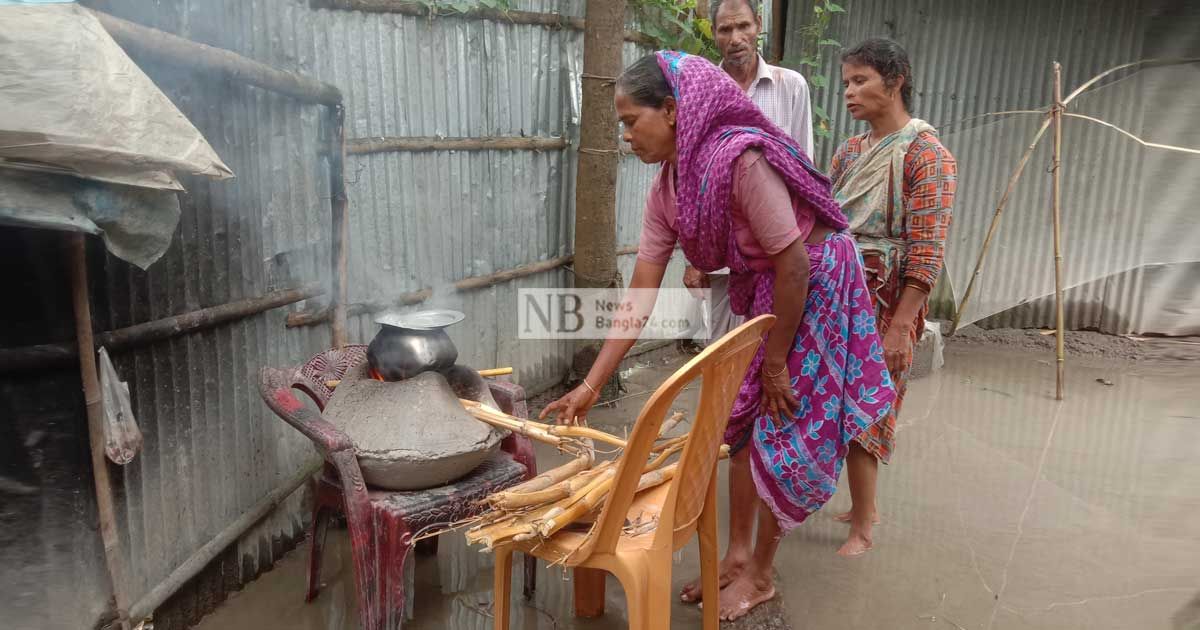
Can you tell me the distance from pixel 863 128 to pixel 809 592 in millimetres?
5382

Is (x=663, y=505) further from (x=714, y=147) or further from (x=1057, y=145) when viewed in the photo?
(x=1057, y=145)

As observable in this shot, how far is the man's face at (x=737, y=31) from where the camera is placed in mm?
3572

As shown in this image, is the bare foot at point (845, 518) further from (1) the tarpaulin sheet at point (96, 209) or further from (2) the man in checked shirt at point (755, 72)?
(1) the tarpaulin sheet at point (96, 209)

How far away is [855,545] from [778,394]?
113 cm

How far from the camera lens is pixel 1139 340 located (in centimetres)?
677

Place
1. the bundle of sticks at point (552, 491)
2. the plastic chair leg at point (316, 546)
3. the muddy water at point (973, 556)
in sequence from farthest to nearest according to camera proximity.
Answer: the muddy water at point (973, 556), the plastic chair leg at point (316, 546), the bundle of sticks at point (552, 491)

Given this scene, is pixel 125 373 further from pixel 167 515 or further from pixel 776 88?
pixel 776 88

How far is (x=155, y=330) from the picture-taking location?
7.66ft

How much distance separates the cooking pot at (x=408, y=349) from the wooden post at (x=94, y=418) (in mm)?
789

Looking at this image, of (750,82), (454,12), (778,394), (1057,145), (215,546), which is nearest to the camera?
(778,394)

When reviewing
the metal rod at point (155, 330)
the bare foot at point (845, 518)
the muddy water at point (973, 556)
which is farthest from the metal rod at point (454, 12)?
the bare foot at point (845, 518)

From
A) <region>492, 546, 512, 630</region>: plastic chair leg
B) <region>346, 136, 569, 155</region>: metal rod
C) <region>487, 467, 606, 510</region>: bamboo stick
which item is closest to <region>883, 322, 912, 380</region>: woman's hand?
<region>487, 467, 606, 510</region>: bamboo stick

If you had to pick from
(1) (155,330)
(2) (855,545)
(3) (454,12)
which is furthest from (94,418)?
(2) (855,545)

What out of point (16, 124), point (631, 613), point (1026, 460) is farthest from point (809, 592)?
point (16, 124)
